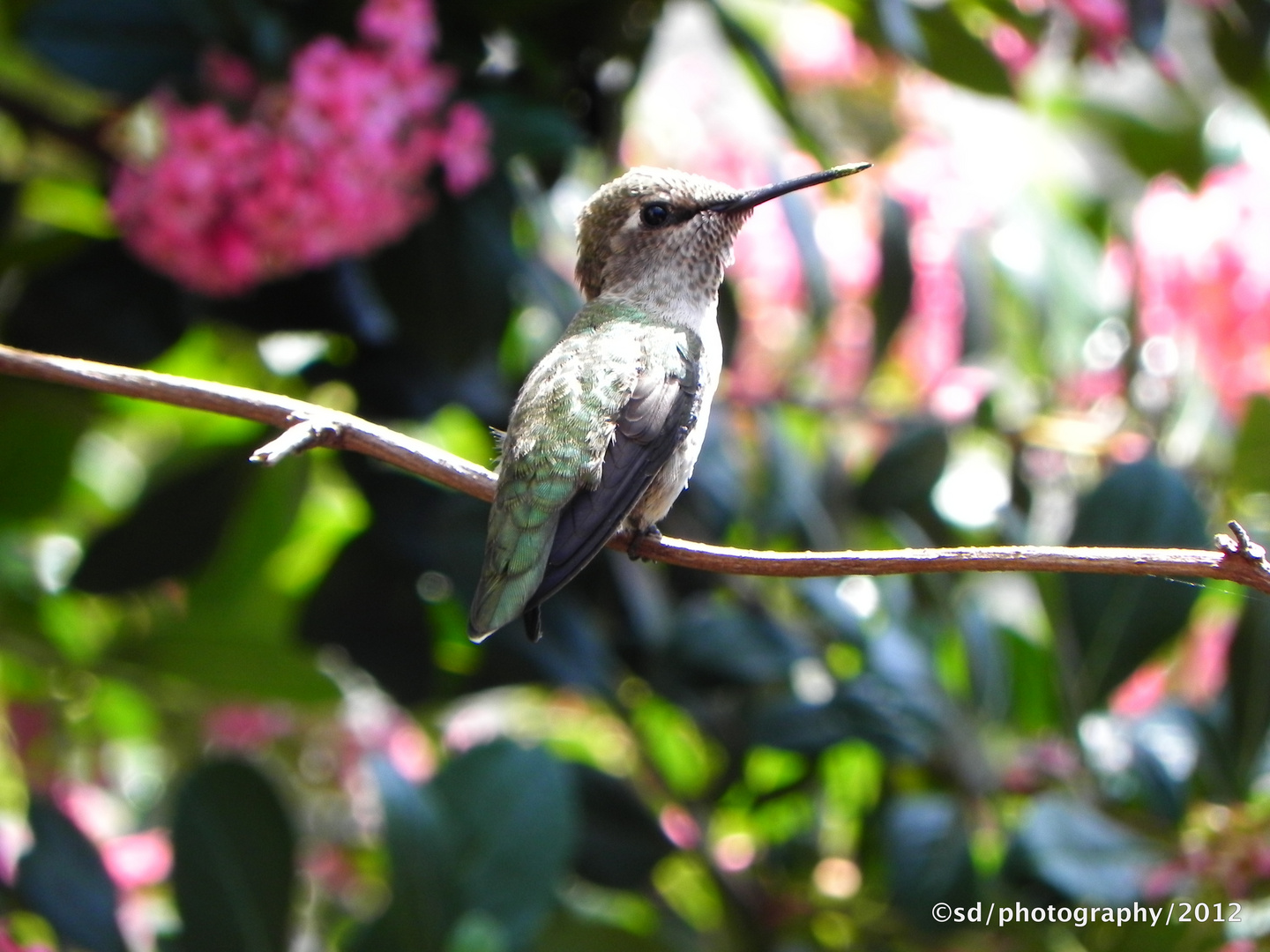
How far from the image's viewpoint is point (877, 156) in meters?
2.90

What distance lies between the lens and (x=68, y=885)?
1972 millimetres

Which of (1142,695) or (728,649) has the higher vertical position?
Result: (1142,695)

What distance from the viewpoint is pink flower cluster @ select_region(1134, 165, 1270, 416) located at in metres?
2.77

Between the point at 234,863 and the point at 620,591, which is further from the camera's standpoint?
the point at 620,591

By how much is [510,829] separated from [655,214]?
0.98m

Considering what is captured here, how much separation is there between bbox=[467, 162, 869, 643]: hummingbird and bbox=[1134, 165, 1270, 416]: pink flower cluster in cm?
128

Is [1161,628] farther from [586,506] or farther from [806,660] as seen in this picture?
[586,506]

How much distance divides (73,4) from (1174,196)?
2.26 meters

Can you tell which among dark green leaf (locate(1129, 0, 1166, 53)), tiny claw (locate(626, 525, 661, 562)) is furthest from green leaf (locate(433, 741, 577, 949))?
dark green leaf (locate(1129, 0, 1166, 53))

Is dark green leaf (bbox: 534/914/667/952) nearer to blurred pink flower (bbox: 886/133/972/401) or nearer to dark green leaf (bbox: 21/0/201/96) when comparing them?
blurred pink flower (bbox: 886/133/972/401)

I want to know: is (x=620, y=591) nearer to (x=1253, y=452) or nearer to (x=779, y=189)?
(x=779, y=189)

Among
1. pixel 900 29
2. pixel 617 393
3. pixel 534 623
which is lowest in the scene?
pixel 534 623

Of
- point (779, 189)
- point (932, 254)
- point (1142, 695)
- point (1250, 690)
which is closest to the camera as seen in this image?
point (779, 189)

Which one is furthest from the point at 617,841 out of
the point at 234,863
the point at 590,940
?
the point at 234,863
